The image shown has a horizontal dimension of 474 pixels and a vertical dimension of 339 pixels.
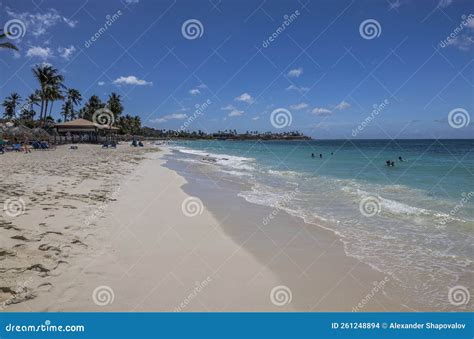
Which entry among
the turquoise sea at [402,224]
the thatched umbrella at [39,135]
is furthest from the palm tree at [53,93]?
the turquoise sea at [402,224]

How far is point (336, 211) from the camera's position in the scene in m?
10.9

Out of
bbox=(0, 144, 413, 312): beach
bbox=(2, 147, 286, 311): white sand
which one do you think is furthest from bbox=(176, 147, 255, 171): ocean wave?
bbox=(2, 147, 286, 311): white sand

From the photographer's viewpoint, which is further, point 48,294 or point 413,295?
→ point 413,295

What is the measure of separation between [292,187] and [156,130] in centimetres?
19041

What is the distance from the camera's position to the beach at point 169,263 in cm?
455

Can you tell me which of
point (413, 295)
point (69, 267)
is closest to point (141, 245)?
point (69, 267)

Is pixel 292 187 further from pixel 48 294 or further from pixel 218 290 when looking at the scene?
pixel 48 294

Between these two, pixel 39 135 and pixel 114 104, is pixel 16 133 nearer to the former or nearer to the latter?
pixel 39 135

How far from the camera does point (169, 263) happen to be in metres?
5.79

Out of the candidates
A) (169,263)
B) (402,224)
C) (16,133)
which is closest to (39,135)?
(16,133)

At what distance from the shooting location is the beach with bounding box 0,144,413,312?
14.9 ft

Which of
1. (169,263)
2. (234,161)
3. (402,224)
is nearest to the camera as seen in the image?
(169,263)

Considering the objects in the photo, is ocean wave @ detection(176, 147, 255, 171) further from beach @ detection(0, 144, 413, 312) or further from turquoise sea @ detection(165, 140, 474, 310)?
beach @ detection(0, 144, 413, 312)

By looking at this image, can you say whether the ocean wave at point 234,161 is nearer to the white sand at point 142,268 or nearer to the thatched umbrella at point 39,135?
the white sand at point 142,268
